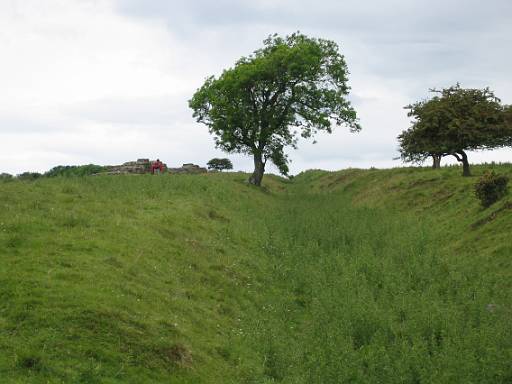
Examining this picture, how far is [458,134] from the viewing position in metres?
39.0

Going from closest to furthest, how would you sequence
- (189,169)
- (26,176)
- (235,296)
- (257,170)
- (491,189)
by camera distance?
(235,296) → (491,189) → (26,176) → (257,170) → (189,169)

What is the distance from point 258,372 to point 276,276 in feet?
27.7

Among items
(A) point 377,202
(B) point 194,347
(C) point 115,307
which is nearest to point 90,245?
(C) point 115,307

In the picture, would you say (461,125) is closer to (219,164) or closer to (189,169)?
(189,169)

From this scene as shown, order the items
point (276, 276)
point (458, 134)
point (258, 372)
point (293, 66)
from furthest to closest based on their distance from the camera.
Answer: point (293, 66) < point (458, 134) < point (276, 276) < point (258, 372)

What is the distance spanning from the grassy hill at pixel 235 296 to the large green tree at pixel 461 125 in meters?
11.9

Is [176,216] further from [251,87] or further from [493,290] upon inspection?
[251,87]

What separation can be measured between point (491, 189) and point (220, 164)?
83.2 meters

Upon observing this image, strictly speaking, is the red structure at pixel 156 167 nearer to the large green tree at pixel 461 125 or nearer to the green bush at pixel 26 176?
the green bush at pixel 26 176

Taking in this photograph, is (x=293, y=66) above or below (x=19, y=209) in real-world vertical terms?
above

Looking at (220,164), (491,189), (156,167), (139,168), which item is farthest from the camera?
(220,164)

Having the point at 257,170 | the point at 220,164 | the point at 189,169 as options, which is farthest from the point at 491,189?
the point at 220,164

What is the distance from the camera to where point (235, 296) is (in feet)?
59.8

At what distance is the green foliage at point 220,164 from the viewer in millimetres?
107562
